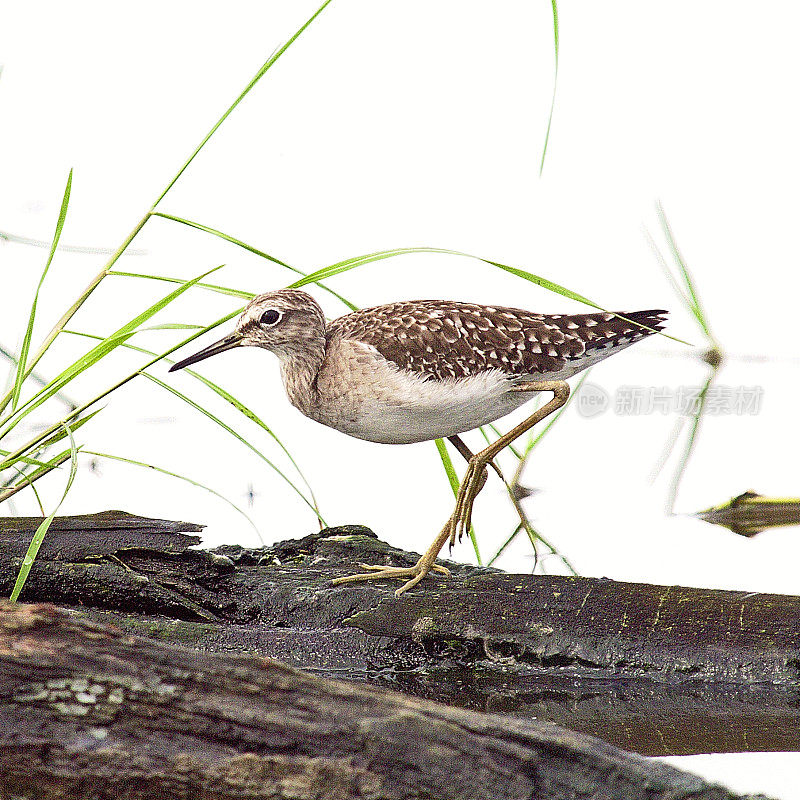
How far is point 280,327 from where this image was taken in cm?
359

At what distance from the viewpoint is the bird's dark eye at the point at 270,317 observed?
3.56 m

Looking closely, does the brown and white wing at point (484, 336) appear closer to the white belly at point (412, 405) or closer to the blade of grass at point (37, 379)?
the white belly at point (412, 405)

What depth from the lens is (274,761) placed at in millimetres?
2082

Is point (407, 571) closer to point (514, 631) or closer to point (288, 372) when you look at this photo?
point (514, 631)

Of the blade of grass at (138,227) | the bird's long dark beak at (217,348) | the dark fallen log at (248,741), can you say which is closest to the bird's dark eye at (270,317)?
the bird's long dark beak at (217,348)

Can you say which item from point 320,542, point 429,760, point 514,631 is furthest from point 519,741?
point 320,542

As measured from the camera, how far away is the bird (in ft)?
11.4

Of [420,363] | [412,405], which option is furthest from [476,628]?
[420,363]

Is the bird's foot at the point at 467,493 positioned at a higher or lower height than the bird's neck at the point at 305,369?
lower

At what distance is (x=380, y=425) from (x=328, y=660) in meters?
0.75

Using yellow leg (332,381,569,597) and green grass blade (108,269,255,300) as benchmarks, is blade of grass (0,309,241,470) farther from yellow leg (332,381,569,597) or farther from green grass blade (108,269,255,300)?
yellow leg (332,381,569,597)

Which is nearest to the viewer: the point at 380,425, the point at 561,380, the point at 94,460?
the point at 380,425

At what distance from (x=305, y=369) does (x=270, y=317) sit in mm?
206

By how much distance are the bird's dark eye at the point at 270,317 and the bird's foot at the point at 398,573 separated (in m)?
0.85
